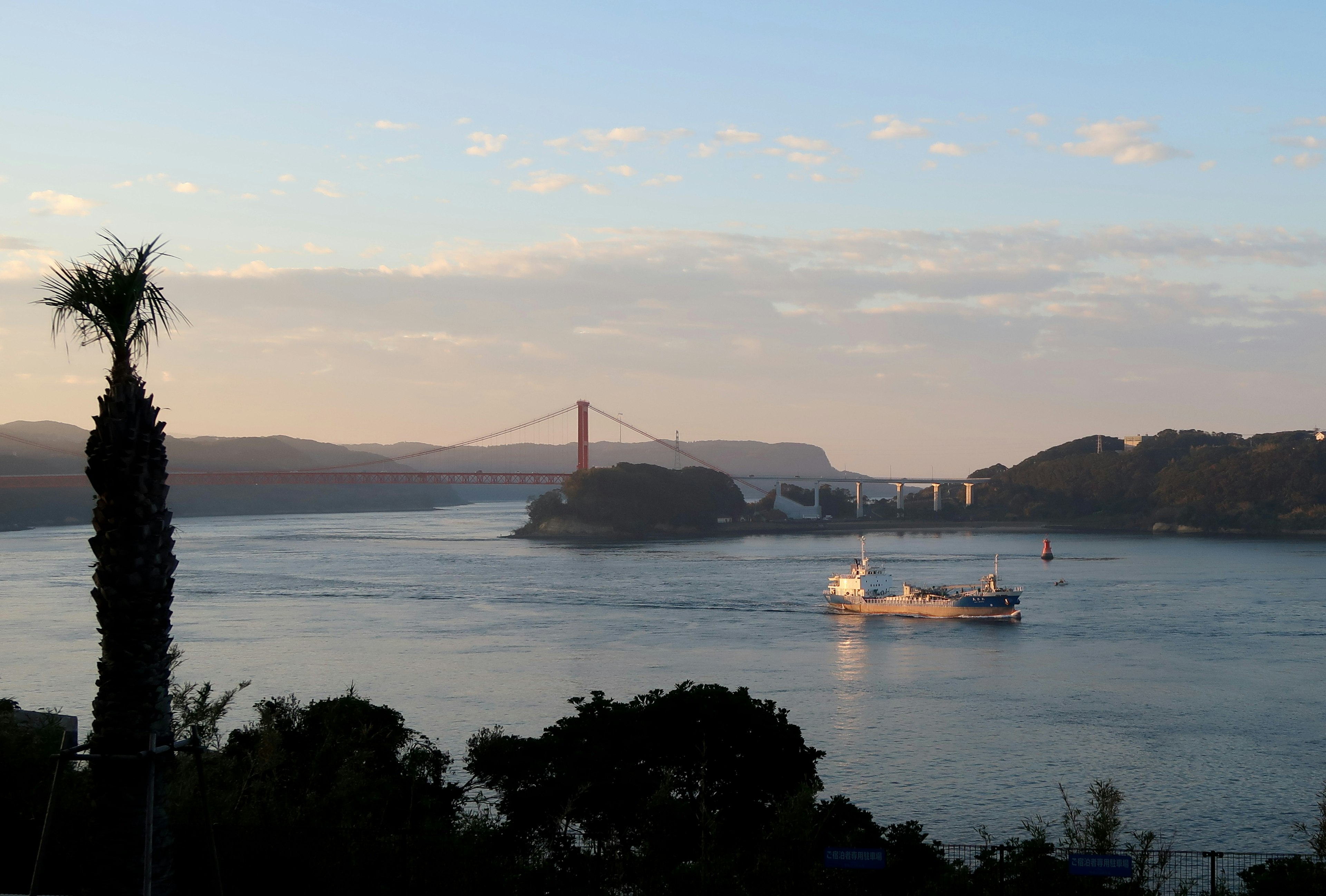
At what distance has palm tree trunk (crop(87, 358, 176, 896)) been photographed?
578 cm

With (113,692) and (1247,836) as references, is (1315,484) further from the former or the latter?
(113,692)

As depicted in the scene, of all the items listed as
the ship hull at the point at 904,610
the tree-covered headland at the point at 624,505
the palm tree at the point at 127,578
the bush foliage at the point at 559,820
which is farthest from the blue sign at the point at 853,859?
the tree-covered headland at the point at 624,505

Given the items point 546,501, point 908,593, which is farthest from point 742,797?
point 546,501

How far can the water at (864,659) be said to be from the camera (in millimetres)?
20125

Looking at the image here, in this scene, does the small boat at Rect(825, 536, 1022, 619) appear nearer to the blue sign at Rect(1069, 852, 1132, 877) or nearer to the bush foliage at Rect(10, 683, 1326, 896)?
the bush foliage at Rect(10, 683, 1326, 896)

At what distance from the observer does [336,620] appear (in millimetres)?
41812

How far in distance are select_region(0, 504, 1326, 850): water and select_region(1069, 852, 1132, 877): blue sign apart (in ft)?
31.2

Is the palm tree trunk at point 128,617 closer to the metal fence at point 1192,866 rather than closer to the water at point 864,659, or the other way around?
the metal fence at point 1192,866

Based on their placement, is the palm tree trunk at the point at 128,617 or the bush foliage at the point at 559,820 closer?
the palm tree trunk at the point at 128,617

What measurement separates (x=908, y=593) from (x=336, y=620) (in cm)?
2379

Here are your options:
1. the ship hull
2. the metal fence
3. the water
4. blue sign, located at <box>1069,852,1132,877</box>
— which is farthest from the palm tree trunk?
the ship hull

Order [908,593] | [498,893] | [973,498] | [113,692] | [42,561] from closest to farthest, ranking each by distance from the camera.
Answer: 1. [113,692]
2. [498,893]
3. [908,593]
4. [42,561]
5. [973,498]

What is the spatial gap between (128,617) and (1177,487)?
376 feet

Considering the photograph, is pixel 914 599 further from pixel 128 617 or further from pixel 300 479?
pixel 300 479
